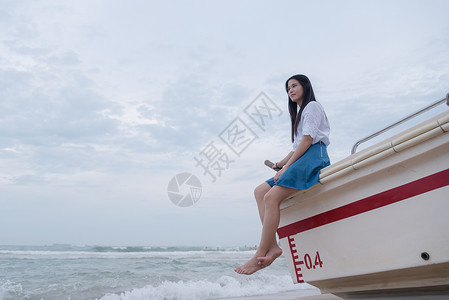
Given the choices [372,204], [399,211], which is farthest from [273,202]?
[399,211]

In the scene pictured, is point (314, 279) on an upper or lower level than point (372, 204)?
lower

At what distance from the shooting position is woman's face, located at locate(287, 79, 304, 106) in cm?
349

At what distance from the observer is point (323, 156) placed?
10.5 ft

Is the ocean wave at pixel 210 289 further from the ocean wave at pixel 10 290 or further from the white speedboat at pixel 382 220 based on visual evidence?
the white speedboat at pixel 382 220

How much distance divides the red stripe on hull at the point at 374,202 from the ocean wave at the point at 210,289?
5.14m

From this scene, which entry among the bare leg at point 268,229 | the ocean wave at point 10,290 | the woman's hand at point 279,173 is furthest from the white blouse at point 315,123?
the ocean wave at point 10,290

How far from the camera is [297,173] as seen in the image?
10.0 feet

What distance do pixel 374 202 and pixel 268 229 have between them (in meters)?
0.90

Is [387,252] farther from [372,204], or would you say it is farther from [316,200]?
[316,200]

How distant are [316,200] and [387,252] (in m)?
0.71

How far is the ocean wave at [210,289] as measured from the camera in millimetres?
7668

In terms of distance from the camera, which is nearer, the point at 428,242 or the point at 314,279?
the point at 428,242

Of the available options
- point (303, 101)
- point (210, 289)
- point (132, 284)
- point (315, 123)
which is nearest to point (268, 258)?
point (315, 123)

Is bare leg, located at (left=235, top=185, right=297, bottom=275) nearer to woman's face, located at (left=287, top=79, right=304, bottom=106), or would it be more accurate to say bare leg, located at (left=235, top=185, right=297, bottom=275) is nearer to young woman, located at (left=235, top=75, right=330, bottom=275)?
young woman, located at (left=235, top=75, right=330, bottom=275)
